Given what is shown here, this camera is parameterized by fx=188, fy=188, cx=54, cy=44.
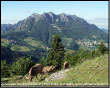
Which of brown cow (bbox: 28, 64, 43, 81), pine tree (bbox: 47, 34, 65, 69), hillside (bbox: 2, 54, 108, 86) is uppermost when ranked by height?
hillside (bbox: 2, 54, 108, 86)

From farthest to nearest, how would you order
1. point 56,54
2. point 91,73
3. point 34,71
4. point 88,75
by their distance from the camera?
point 56,54 → point 34,71 → point 91,73 → point 88,75

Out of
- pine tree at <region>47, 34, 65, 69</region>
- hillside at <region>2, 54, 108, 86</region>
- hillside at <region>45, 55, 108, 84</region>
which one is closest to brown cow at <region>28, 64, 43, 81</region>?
hillside at <region>2, 54, 108, 86</region>

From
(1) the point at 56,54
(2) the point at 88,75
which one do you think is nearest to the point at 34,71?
(2) the point at 88,75

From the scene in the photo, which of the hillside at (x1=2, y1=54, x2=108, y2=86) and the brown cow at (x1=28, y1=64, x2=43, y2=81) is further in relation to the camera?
the brown cow at (x1=28, y1=64, x2=43, y2=81)

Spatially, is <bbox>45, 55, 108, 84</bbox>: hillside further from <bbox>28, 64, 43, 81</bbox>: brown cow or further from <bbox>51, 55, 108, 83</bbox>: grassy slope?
<bbox>28, 64, 43, 81</bbox>: brown cow

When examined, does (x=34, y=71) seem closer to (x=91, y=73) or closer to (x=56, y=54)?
(x=91, y=73)

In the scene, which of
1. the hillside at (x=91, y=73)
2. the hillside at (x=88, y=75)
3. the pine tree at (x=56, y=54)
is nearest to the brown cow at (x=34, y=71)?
the hillside at (x=88, y=75)

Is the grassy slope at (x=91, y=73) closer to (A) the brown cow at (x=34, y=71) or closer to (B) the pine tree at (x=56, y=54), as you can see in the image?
(A) the brown cow at (x=34, y=71)

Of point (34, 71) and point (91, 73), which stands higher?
point (91, 73)

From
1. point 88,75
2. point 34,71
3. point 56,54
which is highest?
point 88,75

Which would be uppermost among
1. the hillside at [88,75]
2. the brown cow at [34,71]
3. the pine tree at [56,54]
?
the hillside at [88,75]

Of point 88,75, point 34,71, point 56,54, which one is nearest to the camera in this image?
point 88,75

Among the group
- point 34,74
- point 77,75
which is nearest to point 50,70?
point 34,74

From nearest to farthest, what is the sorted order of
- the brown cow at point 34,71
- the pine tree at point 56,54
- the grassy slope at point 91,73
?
1. the grassy slope at point 91,73
2. the brown cow at point 34,71
3. the pine tree at point 56,54
